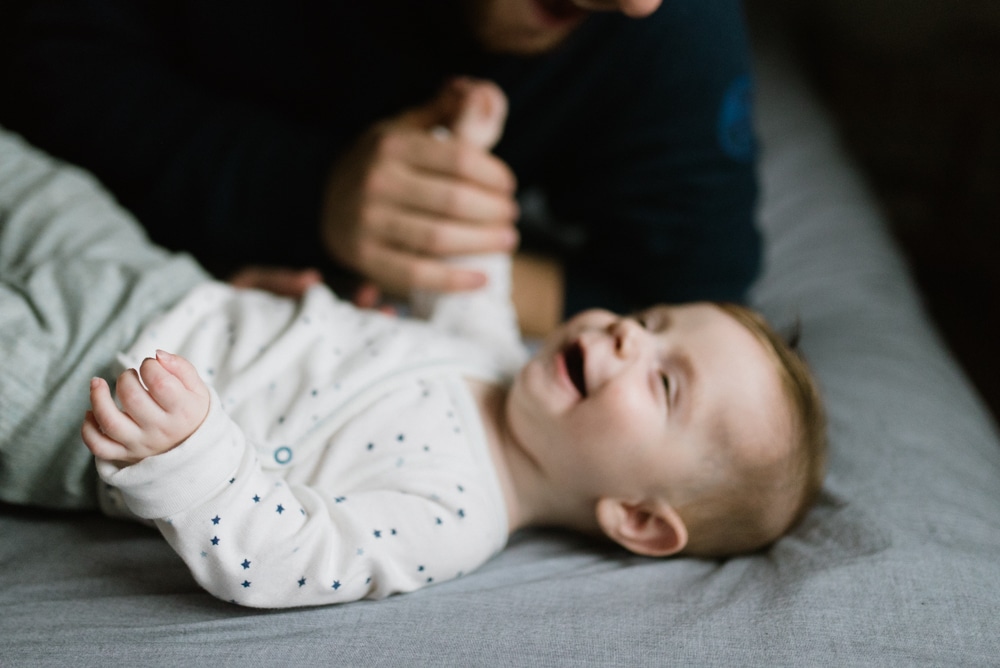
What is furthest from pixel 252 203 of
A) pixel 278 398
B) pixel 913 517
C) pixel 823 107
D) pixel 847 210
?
pixel 823 107

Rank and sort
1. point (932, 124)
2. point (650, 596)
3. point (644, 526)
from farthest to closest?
point (932, 124)
point (644, 526)
point (650, 596)

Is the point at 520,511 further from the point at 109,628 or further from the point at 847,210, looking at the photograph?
the point at 847,210

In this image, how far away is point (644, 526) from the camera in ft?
2.85

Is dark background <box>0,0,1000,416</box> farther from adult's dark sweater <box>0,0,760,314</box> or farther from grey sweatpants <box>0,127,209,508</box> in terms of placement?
grey sweatpants <box>0,127,209,508</box>

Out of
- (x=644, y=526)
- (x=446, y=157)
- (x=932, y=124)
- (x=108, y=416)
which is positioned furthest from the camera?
(x=932, y=124)

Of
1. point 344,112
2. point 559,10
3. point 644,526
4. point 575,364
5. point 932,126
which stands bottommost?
point 932,126

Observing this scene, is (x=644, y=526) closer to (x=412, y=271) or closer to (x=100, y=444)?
(x=412, y=271)

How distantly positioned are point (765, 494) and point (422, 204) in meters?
0.57

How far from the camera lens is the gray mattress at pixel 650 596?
0.64 meters

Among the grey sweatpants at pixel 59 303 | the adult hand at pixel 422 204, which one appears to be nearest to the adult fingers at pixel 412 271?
the adult hand at pixel 422 204

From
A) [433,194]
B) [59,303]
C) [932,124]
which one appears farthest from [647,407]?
[932,124]

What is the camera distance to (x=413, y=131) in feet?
3.47

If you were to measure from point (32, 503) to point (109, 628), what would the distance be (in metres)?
0.24

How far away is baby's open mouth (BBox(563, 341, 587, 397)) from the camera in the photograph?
0.92m
